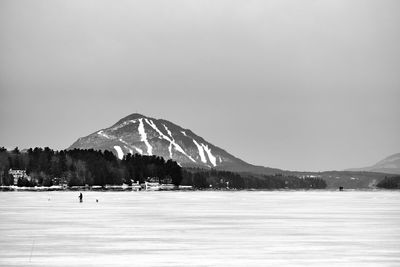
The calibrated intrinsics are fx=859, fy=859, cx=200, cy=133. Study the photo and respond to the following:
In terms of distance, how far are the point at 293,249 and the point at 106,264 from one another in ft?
34.7

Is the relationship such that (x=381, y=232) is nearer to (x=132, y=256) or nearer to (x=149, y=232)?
(x=149, y=232)

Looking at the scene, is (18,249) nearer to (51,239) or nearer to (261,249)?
(51,239)

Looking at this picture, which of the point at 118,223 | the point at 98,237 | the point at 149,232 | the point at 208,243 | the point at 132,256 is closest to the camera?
the point at 132,256

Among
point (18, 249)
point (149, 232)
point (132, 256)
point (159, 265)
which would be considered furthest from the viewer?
point (149, 232)

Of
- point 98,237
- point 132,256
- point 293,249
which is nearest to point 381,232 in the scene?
point 293,249

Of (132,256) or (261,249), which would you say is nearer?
(132,256)

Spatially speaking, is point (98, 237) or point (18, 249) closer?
point (18, 249)

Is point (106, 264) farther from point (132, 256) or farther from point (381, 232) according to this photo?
point (381, 232)

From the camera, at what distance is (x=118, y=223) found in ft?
211

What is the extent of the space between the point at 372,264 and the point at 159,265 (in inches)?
344

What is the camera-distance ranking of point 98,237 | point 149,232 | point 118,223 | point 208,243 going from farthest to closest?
point 118,223 < point 149,232 < point 98,237 < point 208,243

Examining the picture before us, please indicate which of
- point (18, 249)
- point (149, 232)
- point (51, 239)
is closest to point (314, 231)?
point (149, 232)

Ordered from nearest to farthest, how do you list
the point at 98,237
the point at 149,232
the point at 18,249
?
the point at 18,249 → the point at 98,237 → the point at 149,232

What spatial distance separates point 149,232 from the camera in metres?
53.5
